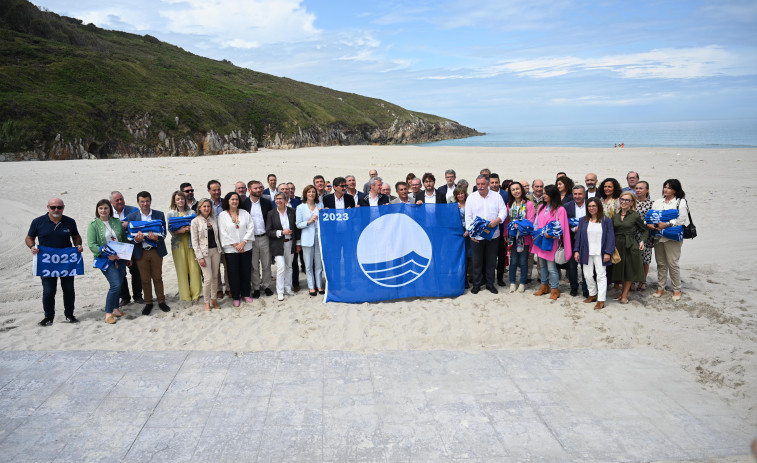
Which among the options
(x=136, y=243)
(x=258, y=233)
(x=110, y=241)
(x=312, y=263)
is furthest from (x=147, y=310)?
(x=312, y=263)

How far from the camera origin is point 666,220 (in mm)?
7008

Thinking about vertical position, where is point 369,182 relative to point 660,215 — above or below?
above

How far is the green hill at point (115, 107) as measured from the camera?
3403 cm

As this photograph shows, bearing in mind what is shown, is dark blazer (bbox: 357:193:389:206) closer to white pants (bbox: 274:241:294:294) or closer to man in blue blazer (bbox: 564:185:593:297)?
white pants (bbox: 274:241:294:294)

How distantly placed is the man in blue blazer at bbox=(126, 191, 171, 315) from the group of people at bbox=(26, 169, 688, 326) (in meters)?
0.02

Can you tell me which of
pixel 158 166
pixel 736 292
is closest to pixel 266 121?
pixel 158 166

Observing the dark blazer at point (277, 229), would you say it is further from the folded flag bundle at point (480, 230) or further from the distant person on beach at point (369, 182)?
the folded flag bundle at point (480, 230)

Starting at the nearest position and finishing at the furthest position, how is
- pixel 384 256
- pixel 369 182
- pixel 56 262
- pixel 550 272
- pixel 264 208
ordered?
1. pixel 56 262
2. pixel 550 272
3. pixel 384 256
4. pixel 264 208
5. pixel 369 182

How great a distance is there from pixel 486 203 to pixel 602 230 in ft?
6.04

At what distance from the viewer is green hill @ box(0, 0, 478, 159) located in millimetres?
34031

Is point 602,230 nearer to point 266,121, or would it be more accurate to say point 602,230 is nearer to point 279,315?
point 279,315

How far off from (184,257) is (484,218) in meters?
5.12

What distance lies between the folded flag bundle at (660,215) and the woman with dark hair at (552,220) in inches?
47.7

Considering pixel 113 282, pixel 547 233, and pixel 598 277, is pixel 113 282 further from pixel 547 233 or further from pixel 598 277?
pixel 598 277
